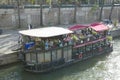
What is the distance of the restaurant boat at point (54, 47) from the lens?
1163 inches

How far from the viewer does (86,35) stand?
118 feet

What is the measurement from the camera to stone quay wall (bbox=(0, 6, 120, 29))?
46750 millimetres

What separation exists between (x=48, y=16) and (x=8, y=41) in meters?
16.4

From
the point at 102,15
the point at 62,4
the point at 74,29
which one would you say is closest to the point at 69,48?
the point at 74,29

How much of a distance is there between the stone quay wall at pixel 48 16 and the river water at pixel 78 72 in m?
16.2

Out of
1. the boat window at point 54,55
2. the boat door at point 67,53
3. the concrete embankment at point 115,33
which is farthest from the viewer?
the concrete embankment at point 115,33

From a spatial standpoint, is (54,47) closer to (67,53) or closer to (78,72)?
(67,53)

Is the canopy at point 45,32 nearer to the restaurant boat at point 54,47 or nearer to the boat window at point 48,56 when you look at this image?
the restaurant boat at point 54,47

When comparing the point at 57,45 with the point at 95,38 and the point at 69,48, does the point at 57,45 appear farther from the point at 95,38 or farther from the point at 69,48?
the point at 95,38

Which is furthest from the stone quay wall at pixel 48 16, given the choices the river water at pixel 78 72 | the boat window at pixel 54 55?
the boat window at pixel 54 55

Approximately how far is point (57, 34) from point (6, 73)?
271 inches

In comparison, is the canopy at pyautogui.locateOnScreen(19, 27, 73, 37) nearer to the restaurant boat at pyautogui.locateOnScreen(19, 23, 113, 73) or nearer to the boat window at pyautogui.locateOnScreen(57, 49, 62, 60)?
the restaurant boat at pyautogui.locateOnScreen(19, 23, 113, 73)

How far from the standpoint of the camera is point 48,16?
5231 centimetres

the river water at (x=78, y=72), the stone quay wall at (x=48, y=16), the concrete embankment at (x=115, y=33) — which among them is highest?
the stone quay wall at (x=48, y=16)
